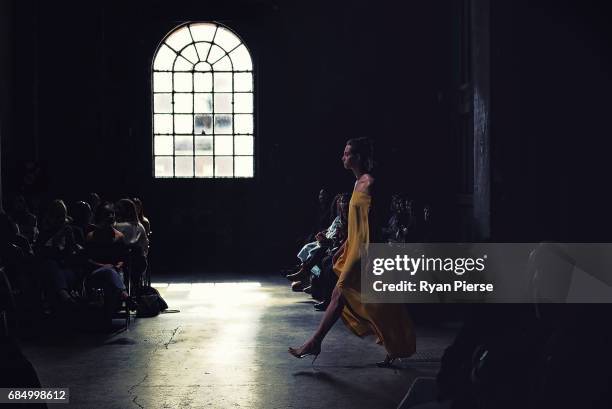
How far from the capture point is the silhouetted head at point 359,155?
6.05m

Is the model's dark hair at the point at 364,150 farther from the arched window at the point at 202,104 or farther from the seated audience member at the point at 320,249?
the arched window at the point at 202,104

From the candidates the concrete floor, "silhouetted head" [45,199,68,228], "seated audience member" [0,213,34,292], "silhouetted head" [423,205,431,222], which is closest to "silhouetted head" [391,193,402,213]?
"silhouetted head" [423,205,431,222]

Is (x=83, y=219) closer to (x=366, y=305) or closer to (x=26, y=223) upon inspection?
(x=26, y=223)

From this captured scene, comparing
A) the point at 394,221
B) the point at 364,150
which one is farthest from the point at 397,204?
the point at 364,150

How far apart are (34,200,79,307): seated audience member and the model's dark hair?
3174 millimetres

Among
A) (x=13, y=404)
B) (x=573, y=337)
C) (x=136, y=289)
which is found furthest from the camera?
(x=136, y=289)

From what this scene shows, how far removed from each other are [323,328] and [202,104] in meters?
9.65

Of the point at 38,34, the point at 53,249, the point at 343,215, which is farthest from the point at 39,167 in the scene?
the point at 343,215

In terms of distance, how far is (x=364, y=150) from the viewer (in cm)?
607

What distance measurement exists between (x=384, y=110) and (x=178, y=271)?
4302 mm

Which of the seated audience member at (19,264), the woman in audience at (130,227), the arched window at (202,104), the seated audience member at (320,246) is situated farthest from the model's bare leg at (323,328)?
the arched window at (202,104)

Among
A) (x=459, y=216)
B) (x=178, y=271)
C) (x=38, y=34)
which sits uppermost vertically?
(x=38, y=34)

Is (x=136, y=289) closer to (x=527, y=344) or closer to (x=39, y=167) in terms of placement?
(x=39, y=167)

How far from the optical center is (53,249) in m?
7.97
